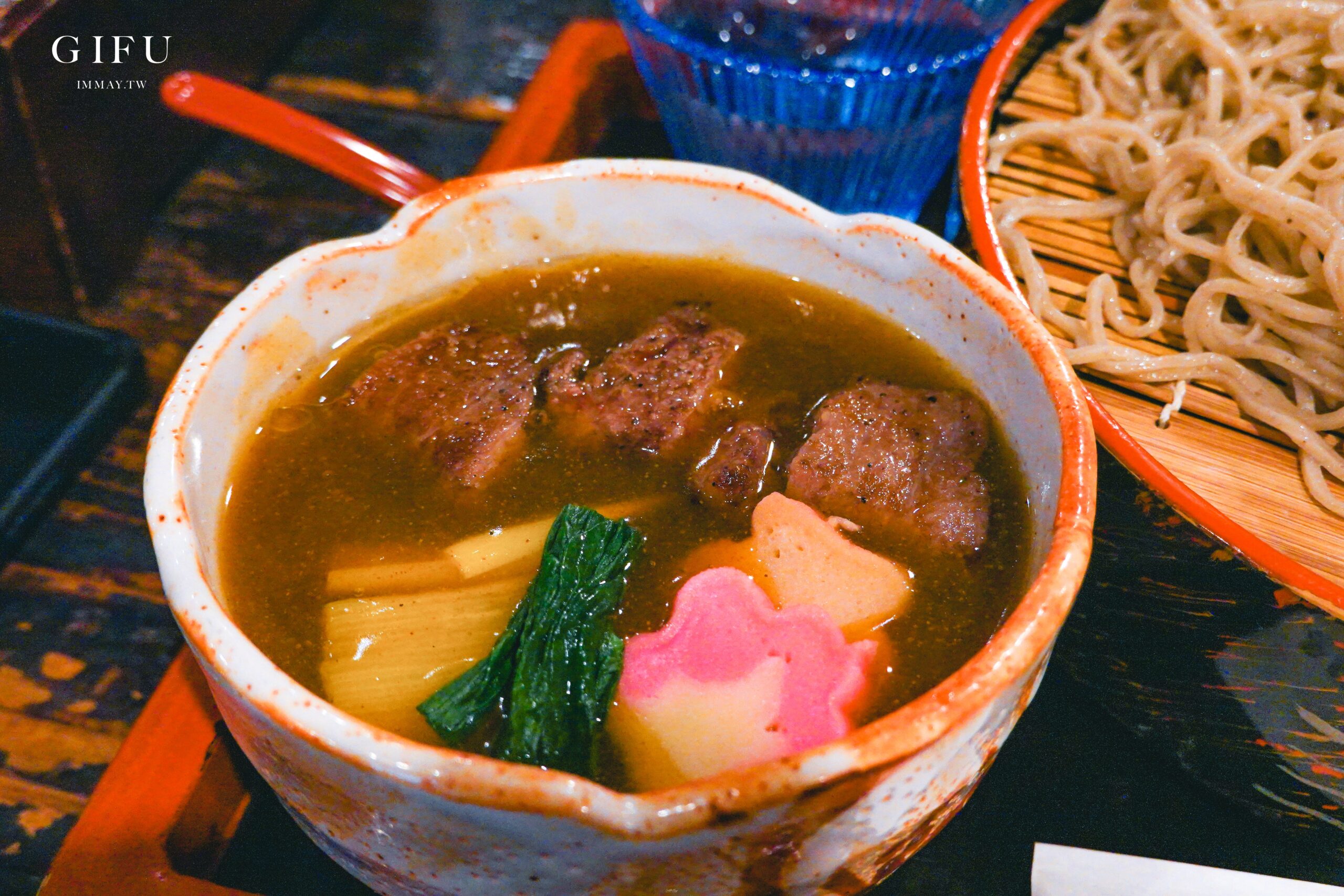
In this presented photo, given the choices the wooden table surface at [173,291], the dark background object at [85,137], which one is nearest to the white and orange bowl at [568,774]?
the wooden table surface at [173,291]

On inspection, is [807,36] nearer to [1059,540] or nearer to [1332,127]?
[1332,127]

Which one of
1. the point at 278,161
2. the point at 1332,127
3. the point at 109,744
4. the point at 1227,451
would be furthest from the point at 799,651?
the point at 278,161

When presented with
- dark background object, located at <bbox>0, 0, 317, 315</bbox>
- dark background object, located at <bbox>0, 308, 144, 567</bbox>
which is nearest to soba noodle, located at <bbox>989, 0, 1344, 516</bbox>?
dark background object, located at <bbox>0, 308, 144, 567</bbox>

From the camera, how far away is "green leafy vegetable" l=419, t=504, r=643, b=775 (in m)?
1.24

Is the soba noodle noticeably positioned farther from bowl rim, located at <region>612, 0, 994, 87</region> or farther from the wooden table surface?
the wooden table surface

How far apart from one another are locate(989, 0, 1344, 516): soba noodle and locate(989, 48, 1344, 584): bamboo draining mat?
22mm

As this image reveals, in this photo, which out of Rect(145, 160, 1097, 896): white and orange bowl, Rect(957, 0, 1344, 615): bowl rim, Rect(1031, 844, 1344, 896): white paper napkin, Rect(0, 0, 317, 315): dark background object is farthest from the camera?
Rect(0, 0, 317, 315): dark background object

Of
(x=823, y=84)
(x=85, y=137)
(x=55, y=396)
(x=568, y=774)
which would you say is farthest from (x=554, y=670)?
(x=85, y=137)

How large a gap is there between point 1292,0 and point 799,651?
171cm

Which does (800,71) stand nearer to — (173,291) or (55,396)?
(173,291)

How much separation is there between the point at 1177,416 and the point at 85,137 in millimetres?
2362

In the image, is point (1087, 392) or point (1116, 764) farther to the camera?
point (1116, 764)

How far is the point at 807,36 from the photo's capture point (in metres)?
2.33

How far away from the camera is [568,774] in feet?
3.29
